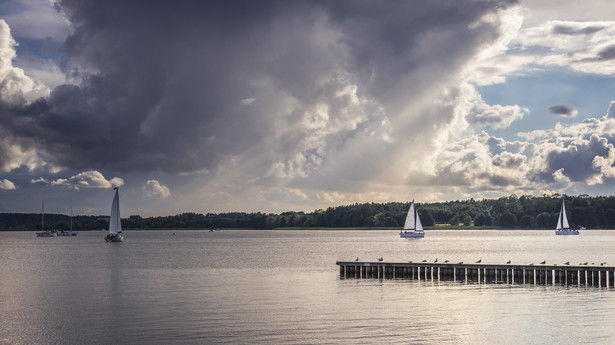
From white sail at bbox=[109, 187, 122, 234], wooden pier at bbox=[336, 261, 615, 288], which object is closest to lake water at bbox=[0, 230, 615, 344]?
wooden pier at bbox=[336, 261, 615, 288]

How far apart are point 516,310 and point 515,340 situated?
11696 millimetres

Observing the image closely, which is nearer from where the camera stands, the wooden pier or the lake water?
the lake water

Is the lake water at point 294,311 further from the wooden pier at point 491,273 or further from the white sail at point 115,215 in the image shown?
the white sail at point 115,215

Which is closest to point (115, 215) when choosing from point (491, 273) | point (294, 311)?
point (491, 273)

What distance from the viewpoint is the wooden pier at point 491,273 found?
70.4 m

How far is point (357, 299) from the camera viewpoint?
5841 centimetres

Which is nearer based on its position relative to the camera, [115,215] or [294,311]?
[294,311]

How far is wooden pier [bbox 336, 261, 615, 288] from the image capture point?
70438 millimetres

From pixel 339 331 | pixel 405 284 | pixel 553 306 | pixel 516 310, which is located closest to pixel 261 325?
pixel 339 331

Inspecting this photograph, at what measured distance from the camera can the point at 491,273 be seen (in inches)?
3027

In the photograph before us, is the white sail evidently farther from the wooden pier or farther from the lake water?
the wooden pier

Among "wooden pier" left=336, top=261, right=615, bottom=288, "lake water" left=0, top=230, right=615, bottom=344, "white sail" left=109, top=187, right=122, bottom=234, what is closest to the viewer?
"lake water" left=0, top=230, right=615, bottom=344

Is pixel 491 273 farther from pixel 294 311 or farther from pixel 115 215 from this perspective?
pixel 115 215

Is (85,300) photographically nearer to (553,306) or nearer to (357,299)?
(357,299)
